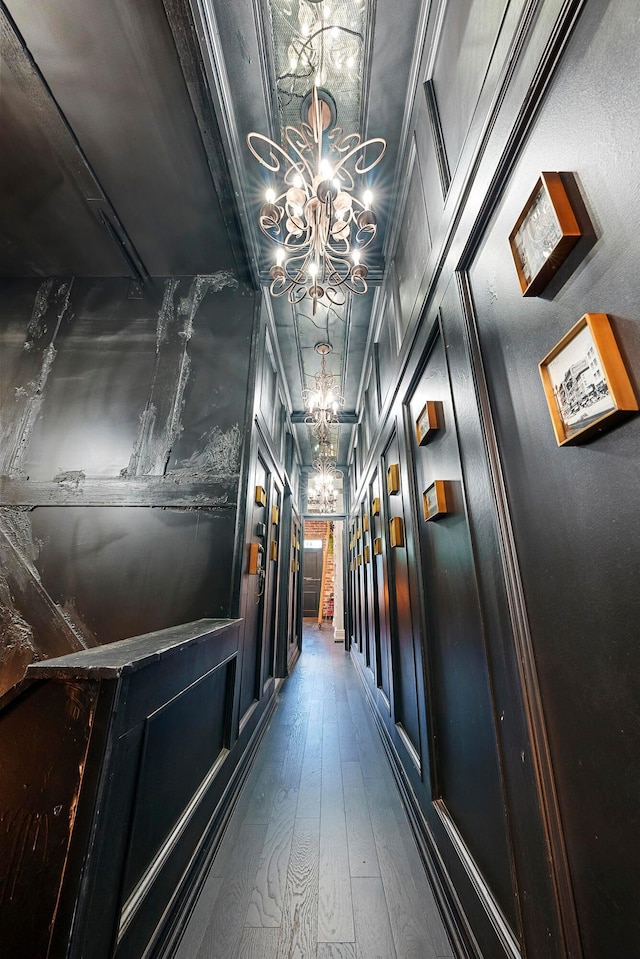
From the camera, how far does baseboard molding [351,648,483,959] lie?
3.59 feet

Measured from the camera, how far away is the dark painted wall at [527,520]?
1.99ft

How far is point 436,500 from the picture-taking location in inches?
59.4

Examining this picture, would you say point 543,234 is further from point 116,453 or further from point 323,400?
point 323,400

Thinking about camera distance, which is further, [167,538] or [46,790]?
[167,538]

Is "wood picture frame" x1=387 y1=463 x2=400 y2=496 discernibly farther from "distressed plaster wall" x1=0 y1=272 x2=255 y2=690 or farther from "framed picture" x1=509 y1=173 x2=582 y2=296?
"framed picture" x1=509 y1=173 x2=582 y2=296

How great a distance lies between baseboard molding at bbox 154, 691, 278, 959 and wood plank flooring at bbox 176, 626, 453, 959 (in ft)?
0.10

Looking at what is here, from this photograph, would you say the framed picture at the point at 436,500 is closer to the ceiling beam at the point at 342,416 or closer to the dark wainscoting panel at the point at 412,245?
the dark wainscoting panel at the point at 412,245

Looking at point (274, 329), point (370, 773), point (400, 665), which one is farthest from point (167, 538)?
point (274, 329)

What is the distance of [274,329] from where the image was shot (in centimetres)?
376

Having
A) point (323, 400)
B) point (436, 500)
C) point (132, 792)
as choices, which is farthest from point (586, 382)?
point (323, 400)

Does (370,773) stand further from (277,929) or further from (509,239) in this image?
(509,239)

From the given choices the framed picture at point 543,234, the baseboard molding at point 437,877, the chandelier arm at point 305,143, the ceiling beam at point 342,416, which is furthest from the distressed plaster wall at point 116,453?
the ceiling beam at point 342,416

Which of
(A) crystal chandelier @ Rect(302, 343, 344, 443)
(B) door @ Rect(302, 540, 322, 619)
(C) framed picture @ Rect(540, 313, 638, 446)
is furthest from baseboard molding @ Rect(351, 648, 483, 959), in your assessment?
(B) door @ Rect(302, 540, 322, 619)

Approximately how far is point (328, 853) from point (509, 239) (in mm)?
2465
